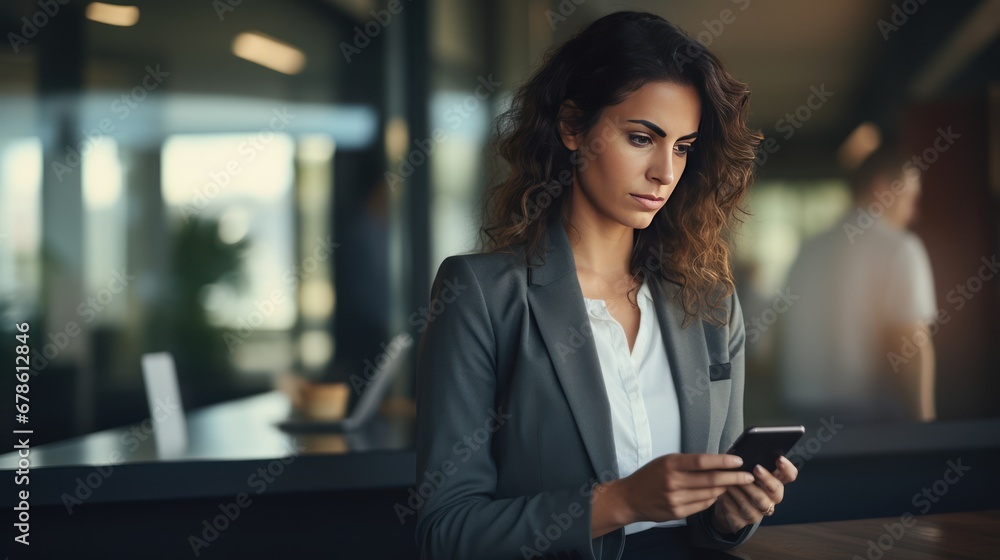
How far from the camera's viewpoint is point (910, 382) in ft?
14.0

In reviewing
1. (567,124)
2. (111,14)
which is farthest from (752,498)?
(111,14)

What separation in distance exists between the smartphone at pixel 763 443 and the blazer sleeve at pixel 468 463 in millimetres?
267

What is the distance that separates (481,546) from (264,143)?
3.88 metres

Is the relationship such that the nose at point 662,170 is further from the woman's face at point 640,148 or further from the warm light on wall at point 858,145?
the warm light on wall at point 858,145

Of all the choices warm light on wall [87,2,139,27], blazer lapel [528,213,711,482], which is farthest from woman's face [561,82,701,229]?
warm light on wall [87,2,139,27]

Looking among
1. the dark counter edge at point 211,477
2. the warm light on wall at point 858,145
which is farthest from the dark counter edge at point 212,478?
the warm light on wall at point 858,145

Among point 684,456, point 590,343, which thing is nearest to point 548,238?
point 590,343

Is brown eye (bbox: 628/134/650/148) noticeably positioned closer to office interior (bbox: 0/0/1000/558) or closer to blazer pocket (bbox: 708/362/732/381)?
blazer pocket (bbox: 708/362/732/381)

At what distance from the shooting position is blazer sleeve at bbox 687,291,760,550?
163 cm

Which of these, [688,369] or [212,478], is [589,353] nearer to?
[688,369]

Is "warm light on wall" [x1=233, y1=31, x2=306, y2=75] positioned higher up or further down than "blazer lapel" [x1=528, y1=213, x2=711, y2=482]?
higher up

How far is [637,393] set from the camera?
164cm

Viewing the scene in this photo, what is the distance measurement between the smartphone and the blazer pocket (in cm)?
32

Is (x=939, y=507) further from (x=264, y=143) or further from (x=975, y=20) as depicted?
(x=264, y=143)
